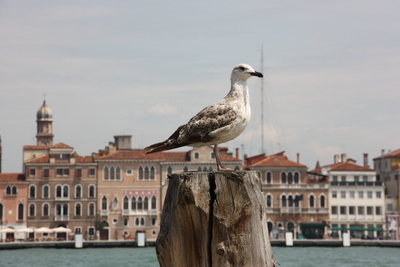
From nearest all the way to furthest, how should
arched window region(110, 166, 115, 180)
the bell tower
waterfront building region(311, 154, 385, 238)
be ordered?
1. arched window region(110, 166, 115, 180)
2. waterfront building region(311, 154, 385, 238)
3. the bell tower

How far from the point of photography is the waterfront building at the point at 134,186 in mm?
71062

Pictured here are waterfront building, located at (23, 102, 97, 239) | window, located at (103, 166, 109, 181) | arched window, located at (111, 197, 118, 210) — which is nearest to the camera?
waterfront building, located at (23, 102, 97, 239)

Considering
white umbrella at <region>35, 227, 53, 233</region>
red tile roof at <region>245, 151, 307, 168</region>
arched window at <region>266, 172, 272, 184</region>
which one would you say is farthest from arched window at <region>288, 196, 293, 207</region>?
white umbrella at <region>35, 227, 53, 233</region>

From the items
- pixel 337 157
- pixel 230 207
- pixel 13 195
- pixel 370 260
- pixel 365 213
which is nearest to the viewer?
pixel 230 207

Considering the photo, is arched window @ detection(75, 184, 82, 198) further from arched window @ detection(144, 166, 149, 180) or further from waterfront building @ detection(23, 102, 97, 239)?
arched window @ detection(144, 166, 149, 180)

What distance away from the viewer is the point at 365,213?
7606 cm

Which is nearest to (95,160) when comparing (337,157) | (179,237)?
(337,157)

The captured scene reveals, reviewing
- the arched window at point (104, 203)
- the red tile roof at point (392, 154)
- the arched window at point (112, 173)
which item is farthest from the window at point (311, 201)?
the arched window at point (104, 203)

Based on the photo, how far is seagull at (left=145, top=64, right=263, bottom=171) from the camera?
6.29 m

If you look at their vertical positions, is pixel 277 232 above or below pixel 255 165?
below

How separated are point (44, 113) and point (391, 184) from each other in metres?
35.5

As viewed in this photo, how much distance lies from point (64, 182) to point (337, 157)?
86.7 feet

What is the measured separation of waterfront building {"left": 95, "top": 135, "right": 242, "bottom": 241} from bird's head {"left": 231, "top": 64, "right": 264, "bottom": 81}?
64294 mm

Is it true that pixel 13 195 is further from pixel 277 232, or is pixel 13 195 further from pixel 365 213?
pixel 365 213
